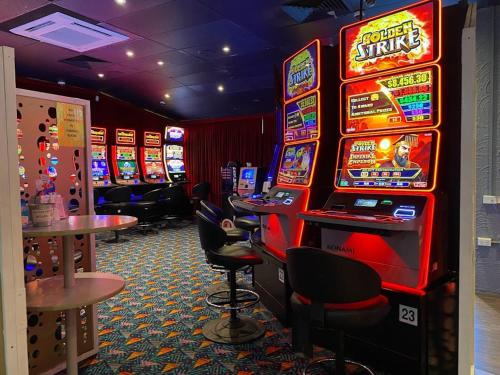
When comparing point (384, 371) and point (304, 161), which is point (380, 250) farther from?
point (304, 161)

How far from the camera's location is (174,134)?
352 inches

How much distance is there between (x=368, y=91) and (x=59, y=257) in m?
2.12

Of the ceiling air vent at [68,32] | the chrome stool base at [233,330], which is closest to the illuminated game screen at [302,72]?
the chrome stool base at [233,330]

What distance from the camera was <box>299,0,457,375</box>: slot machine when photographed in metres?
2.08

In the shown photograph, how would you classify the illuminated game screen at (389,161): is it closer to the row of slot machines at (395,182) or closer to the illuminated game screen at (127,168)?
the row of slot machines at (395,182)

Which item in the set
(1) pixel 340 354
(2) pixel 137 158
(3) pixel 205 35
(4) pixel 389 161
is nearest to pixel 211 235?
(1) pixel 340 354

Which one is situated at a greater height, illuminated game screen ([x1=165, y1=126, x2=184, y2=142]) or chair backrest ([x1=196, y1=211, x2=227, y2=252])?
illuminated game screen ([x1=165, y1=126, x2=184, y2=142])

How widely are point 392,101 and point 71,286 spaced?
1991 mm

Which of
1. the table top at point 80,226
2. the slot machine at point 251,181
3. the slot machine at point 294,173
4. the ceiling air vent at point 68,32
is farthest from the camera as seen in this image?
the slot machine at point 251,181

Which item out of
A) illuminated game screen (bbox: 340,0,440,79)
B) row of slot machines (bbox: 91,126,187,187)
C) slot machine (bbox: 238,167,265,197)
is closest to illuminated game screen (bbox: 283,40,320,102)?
illuminated game screen (bbox: 340,0,440,79)

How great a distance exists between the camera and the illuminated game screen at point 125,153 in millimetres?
7789

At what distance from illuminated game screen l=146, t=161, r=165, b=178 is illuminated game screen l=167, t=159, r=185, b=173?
197mm

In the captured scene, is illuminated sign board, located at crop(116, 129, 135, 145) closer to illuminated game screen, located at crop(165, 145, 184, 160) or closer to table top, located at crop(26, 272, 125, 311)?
illuminated game screen, located at crop(165, 145, 184, 160)

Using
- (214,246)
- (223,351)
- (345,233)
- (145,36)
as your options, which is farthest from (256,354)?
(145,36)
